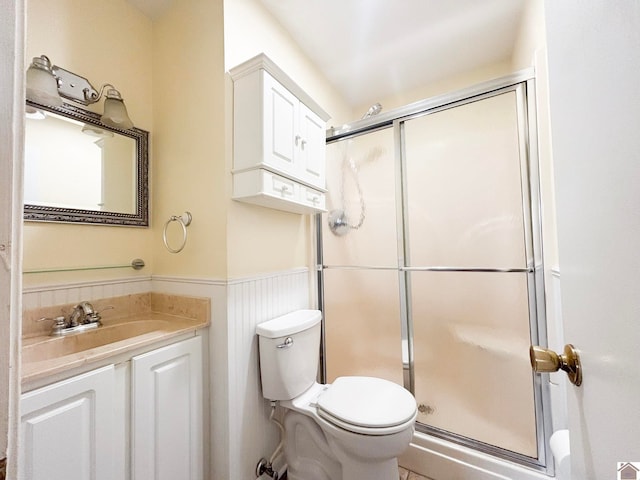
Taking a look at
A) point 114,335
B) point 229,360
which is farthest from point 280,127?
point 114,335

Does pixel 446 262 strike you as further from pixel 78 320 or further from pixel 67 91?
pixel 67 91

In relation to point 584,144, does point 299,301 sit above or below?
below

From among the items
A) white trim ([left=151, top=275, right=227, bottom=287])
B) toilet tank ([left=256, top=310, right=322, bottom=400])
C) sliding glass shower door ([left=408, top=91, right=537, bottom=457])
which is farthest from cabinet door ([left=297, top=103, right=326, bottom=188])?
toilet tank ([left=256, top=310, right=322, bottom=400])

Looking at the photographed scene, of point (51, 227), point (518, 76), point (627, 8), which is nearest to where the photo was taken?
point (627, 8)

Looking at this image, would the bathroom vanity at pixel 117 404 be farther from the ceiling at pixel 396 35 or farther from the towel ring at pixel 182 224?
the ceiling at pixel 396 35

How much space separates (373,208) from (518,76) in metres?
1.02

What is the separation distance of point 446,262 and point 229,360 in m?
1.32

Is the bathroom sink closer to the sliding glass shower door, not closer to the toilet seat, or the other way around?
the toilet seat

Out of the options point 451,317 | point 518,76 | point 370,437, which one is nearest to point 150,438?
point 370,437

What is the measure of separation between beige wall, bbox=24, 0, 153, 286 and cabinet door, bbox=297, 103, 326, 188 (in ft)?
2.95

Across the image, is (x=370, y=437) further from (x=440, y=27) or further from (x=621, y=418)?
(x=440, y=27)

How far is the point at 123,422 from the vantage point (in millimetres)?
924

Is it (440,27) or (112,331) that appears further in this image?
(440,27)

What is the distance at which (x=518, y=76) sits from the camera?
4.45ft
